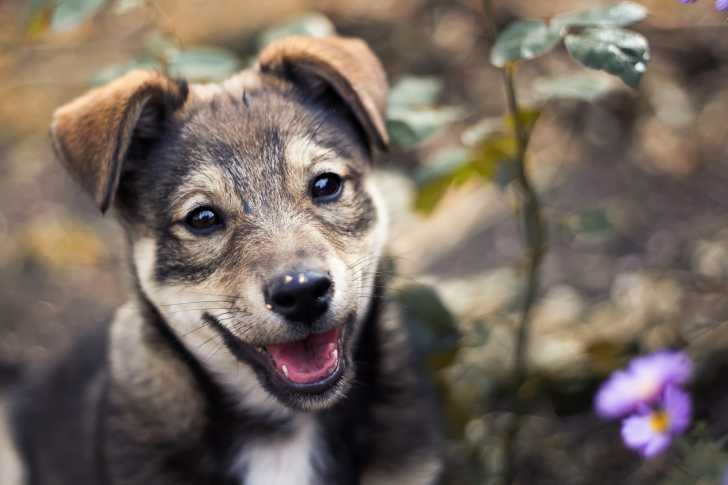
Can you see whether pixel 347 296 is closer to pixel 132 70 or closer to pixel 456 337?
pixel 456 337

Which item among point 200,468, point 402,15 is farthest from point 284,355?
point 402,15

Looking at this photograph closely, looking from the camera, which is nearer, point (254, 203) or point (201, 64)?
point (254, 203)

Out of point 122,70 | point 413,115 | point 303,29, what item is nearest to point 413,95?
point 413,115

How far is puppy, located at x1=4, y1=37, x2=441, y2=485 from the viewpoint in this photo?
322cm

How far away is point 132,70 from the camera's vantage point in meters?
3.79

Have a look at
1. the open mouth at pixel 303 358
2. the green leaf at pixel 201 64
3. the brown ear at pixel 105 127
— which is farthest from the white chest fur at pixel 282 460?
the green leaf at pixel 201 64

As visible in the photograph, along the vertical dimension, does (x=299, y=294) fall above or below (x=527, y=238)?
above

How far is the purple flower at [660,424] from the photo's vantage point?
291 cm

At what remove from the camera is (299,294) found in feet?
9.78

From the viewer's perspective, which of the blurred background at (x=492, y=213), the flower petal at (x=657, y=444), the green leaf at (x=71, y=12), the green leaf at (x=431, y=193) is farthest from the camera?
the blurred background at (x=492, y=213)

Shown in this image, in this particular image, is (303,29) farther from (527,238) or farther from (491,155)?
(527,238)

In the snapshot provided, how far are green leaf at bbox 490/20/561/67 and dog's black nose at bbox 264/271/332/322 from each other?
3.38ft

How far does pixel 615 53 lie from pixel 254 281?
1481mm

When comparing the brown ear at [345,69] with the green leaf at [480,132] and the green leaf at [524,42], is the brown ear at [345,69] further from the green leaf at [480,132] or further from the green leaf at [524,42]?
the green leaf at [524,42]
